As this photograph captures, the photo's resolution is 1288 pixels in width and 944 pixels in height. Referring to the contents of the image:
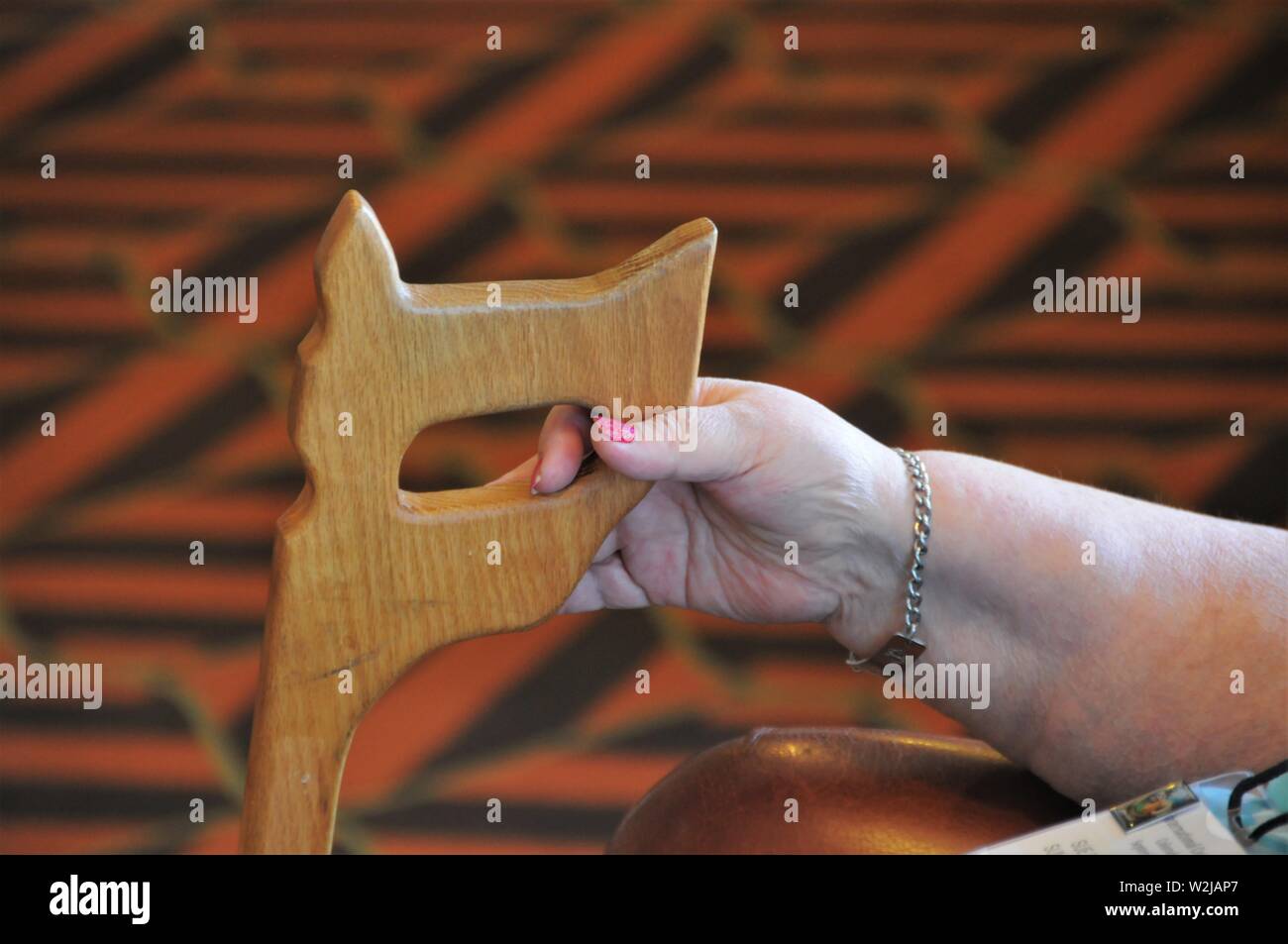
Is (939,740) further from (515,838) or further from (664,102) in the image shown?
(664,102)

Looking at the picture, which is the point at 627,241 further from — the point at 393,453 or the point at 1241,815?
the point at 1241,815

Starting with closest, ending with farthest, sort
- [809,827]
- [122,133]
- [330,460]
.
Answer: [330,460]
[809,827]
[122,133]

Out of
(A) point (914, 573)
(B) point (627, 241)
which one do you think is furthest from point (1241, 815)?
(B) point (627, 241)

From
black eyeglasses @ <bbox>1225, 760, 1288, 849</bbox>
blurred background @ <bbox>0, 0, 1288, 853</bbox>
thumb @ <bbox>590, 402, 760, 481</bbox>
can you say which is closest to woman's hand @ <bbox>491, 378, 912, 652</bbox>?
thumb @ <bbox>590, 402, 760, 481</bbox>

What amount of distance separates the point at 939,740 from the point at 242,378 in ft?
6.84

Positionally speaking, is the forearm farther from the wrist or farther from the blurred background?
the blurred background

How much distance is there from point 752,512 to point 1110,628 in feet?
1.07

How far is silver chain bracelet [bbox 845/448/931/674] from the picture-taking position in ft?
3.66

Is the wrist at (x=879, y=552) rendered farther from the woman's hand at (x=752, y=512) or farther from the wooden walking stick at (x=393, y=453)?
the wooden walking stick at (x=393, y=453)

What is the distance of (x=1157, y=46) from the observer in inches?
112

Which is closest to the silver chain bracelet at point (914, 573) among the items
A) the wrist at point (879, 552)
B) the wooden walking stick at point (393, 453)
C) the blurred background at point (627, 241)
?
the wrist at point (879, 552)

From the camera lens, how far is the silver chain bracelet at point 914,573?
1116mm

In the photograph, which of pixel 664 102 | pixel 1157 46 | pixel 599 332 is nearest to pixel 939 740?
pixel 599 332

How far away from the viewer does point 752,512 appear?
3.68 feet
